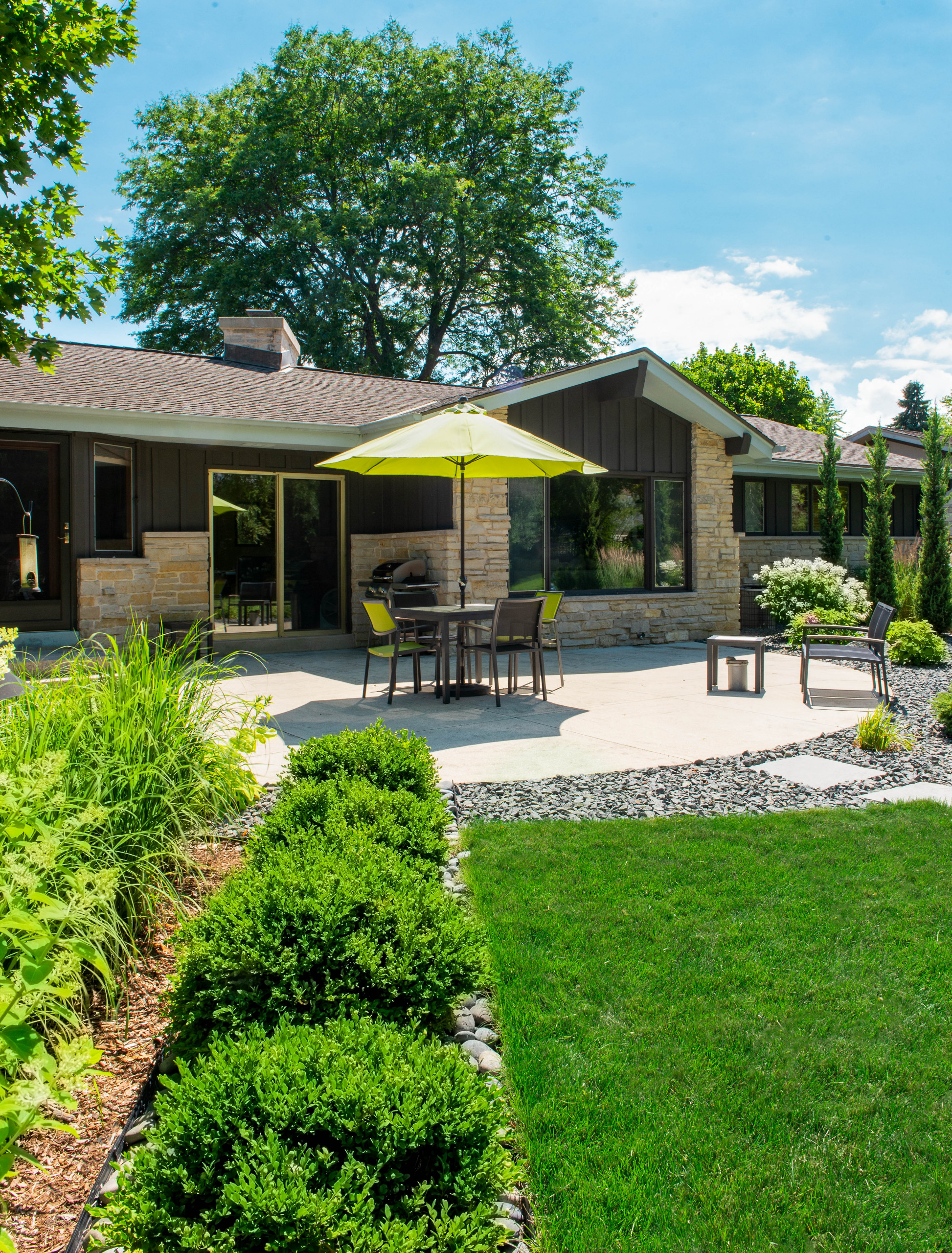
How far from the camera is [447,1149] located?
4.91ft

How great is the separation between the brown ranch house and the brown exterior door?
0.06 ft

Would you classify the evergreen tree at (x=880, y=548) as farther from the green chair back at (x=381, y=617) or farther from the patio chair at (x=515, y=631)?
the green chair back at (x=381, y=617)

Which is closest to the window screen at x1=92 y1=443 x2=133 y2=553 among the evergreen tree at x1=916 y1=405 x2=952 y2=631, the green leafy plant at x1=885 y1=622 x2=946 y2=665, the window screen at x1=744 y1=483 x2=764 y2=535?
the green leafy plant at x1=885 y1=622 x2=946 y2=665

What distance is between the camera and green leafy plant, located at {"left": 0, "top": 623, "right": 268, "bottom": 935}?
269cm

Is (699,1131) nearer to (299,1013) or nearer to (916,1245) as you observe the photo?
(916,1245)

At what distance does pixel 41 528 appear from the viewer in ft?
31.4

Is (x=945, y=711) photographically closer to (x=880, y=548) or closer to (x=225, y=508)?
(x=880, y=548)

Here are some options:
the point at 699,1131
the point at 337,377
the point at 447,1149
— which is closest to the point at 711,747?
the point at 699,1131

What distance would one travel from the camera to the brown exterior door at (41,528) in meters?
9.45

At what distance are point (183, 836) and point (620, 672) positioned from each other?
6.75 m

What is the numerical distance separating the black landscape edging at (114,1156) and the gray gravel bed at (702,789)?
222cm

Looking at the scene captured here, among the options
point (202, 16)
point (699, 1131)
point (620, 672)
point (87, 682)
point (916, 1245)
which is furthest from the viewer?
point (202, 16)

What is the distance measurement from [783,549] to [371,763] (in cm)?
1424

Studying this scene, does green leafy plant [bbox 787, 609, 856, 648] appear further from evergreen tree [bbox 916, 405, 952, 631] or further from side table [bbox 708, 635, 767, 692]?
side table [bbox 708, 635, 767, 692]
